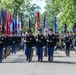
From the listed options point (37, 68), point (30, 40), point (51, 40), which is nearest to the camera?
point (37, 68)

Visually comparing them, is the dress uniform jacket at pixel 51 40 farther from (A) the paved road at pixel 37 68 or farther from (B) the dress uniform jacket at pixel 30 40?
(A) the paved road at pixel 37 68

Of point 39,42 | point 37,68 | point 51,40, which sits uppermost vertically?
point 51,40

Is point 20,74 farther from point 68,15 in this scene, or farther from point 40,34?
point 68,15

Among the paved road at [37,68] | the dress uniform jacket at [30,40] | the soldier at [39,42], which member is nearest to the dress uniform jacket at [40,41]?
the soldier at [39,42]

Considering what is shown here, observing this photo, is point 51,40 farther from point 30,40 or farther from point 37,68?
point 37,68

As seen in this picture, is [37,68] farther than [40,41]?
No

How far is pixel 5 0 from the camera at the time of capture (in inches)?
2689

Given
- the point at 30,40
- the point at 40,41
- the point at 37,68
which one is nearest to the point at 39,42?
the point at 40,41

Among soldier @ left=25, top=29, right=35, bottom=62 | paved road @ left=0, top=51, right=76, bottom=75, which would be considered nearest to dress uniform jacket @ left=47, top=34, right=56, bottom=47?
soldier @ left=25, top=29, right=35, bottom=62

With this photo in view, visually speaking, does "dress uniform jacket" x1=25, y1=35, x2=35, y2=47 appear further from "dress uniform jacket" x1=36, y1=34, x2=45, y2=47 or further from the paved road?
the paved road

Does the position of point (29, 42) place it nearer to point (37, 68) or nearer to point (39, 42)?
point (39, 42)

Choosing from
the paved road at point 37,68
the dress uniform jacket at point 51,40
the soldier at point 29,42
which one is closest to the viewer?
the paved road at point 37,68

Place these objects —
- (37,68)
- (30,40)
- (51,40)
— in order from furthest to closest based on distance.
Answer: (51,40) < (30,40) < (37,68)

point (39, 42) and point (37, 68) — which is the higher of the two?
point (39, 42)
